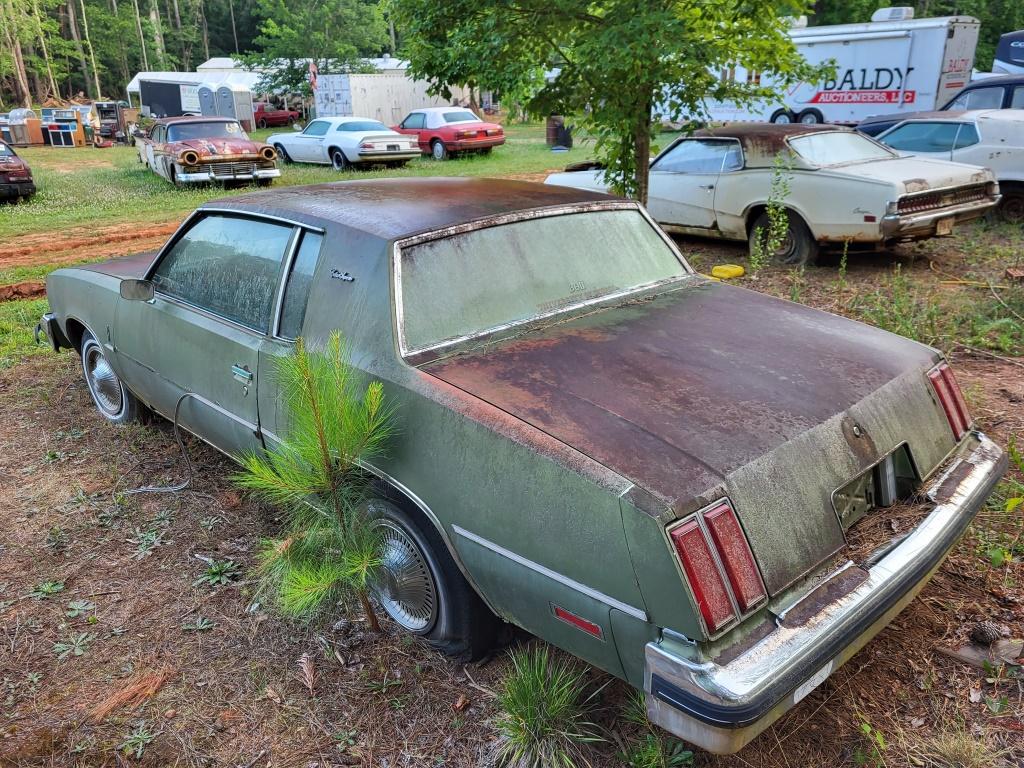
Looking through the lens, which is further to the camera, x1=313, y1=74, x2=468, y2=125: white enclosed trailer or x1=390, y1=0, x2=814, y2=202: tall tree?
x1=313, y1=74, x2=468, y2=125: white enclosed trailer

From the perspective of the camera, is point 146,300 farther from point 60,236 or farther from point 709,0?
point 60,236

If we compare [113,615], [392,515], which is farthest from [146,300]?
[392,515]

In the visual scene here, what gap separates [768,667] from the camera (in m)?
1.95

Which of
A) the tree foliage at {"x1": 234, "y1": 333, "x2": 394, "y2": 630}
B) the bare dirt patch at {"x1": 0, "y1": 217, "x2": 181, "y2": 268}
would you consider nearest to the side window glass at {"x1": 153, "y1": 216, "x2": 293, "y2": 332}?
the tree foliage at {"x1": 234, "y1": 333, "x2": 394, "y2": 630}

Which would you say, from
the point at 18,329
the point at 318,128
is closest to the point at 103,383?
the point at 18,329

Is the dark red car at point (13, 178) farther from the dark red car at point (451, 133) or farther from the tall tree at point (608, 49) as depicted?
the tall tree at point (608, 49)

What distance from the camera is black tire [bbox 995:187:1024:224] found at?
28.5 ft

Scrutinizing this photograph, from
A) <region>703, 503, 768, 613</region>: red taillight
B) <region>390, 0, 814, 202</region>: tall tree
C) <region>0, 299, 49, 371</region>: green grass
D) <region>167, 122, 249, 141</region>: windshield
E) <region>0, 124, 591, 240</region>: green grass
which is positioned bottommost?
<region>0, 299, 49, 371</region>: green grass

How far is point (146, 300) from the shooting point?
3.85 meters

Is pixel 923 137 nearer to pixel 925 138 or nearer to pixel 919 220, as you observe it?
pixel 925 138

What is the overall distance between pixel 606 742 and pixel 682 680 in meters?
0.65

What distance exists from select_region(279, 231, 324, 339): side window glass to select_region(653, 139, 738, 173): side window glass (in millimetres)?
6223

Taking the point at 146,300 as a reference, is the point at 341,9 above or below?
above

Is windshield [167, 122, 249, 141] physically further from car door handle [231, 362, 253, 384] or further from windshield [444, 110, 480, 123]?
car door handle [231, 362, 253, 384]
